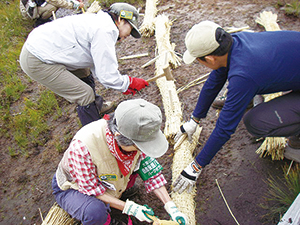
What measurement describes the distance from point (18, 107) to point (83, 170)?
3.13 m

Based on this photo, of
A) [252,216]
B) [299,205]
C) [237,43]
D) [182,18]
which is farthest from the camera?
[182,18]

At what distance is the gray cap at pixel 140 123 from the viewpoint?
157 centimetres

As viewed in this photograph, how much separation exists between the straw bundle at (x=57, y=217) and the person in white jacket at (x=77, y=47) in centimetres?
134

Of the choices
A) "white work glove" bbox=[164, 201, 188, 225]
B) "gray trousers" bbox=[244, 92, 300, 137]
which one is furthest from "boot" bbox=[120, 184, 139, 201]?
"gray trousers" bbox=[244, 92, 300, 137]

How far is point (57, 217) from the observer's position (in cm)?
225

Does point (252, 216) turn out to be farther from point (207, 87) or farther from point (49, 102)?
point (49, 102)

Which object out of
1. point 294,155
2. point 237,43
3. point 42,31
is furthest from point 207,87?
point 42,31

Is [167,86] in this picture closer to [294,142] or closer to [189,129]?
[189,129]

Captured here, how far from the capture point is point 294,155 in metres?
2.45

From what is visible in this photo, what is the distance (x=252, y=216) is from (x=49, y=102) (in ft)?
11.6

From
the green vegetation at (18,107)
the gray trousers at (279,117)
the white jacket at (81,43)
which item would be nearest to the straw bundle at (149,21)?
the green vegetation at (18,107)

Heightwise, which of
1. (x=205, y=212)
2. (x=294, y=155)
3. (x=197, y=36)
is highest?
(x=197, y=36)

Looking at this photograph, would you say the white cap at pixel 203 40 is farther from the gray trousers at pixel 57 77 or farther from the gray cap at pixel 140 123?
the gray trousers at pixel 57 77

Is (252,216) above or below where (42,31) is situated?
below
